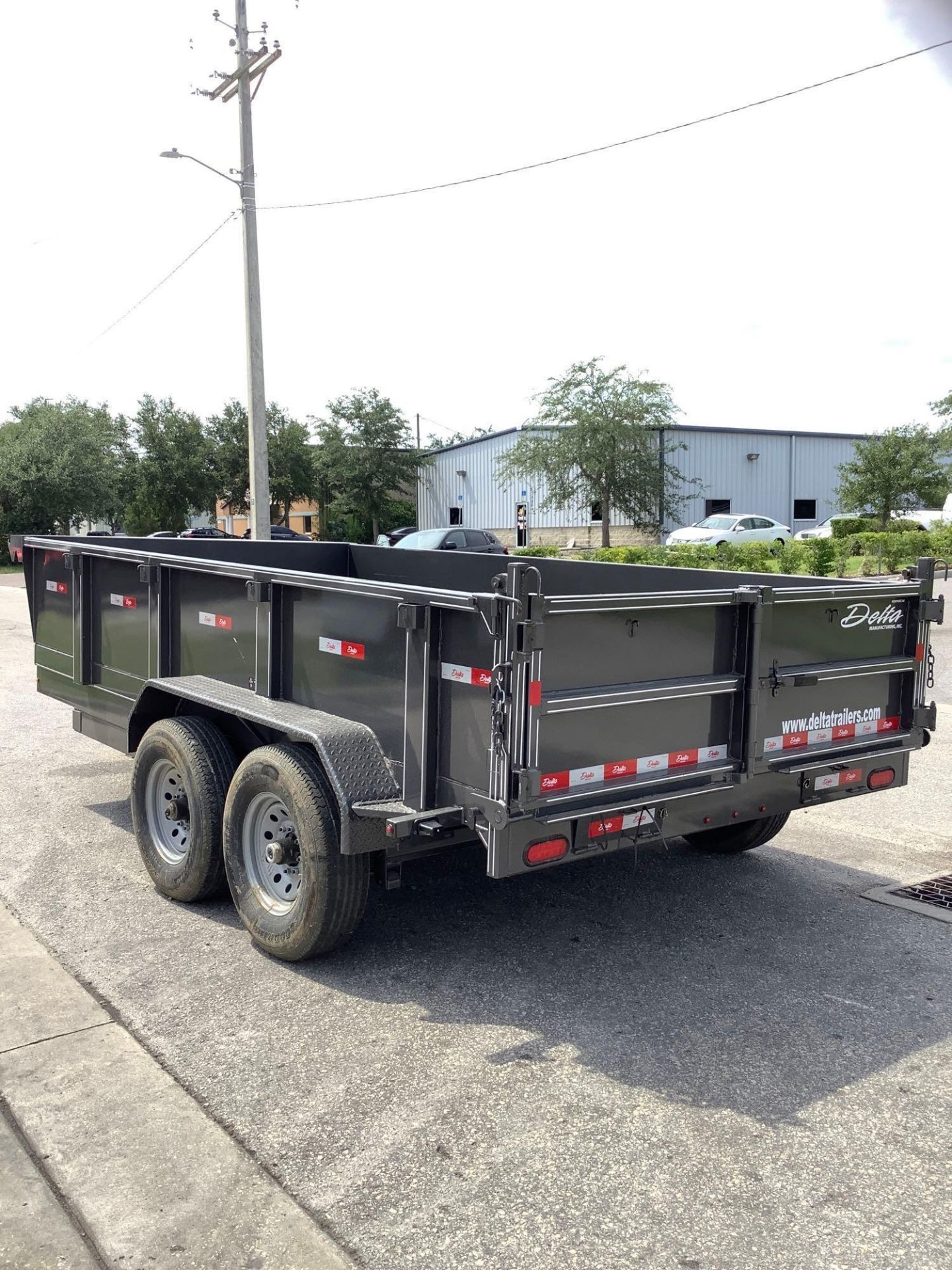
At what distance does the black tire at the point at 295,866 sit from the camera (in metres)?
4.17

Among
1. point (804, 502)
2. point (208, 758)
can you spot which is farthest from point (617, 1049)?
point (804, 502)

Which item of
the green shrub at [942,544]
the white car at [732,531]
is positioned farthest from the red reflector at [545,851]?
the white car at [732,531]

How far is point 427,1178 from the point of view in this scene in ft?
10.00

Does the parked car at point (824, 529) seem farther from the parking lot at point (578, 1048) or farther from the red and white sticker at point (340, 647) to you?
the red and white sticker at point (340, 647)

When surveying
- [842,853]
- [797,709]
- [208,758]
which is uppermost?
[797,709]

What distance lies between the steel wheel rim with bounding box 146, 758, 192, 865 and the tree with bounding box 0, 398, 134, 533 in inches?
1882

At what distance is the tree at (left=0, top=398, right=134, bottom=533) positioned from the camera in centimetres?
4969

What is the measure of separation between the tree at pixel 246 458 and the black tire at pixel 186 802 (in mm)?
53266

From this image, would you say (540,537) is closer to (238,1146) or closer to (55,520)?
(55,520)

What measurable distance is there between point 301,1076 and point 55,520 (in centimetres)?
5206

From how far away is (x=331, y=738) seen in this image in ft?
13.6

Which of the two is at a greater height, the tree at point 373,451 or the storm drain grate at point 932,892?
the tree at point 373,451

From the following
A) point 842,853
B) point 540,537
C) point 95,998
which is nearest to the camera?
point 95,998

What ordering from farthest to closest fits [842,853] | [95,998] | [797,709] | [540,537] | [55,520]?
[55,520], [540,537], [842,853], [797,709], [95,998]
